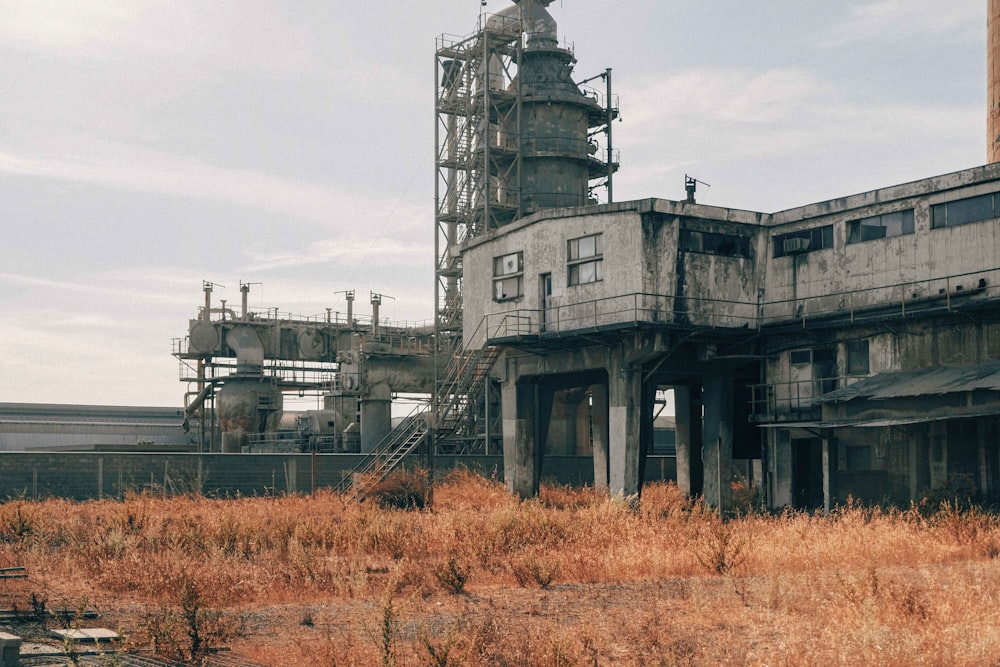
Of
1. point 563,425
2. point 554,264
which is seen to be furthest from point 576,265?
point 563,425

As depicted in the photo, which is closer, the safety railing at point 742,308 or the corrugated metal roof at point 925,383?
the corrugated metal roof at point 925,383

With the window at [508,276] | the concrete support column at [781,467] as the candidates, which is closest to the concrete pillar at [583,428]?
the window at [508,276]

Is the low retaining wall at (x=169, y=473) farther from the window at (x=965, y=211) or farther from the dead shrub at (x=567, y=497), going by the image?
the window at (x=965, y=211)

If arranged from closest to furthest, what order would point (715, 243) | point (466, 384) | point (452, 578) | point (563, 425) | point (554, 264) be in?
point (452, 578) < point (715, 243) < point (554, 264) < point (466, 384) < point (563, 425)

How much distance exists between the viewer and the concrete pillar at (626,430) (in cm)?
3244

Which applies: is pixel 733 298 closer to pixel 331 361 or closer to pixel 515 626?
pixel 515 626

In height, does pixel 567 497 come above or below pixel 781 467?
below

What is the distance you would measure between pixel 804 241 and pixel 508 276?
983 cm

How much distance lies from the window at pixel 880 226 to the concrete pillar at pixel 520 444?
12.1m

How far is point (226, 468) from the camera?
1474 inches

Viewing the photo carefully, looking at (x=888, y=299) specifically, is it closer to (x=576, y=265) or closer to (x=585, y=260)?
(x=585, y=260)

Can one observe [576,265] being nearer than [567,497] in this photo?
Yes

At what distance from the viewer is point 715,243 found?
33312mm

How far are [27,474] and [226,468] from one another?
6434 mm
